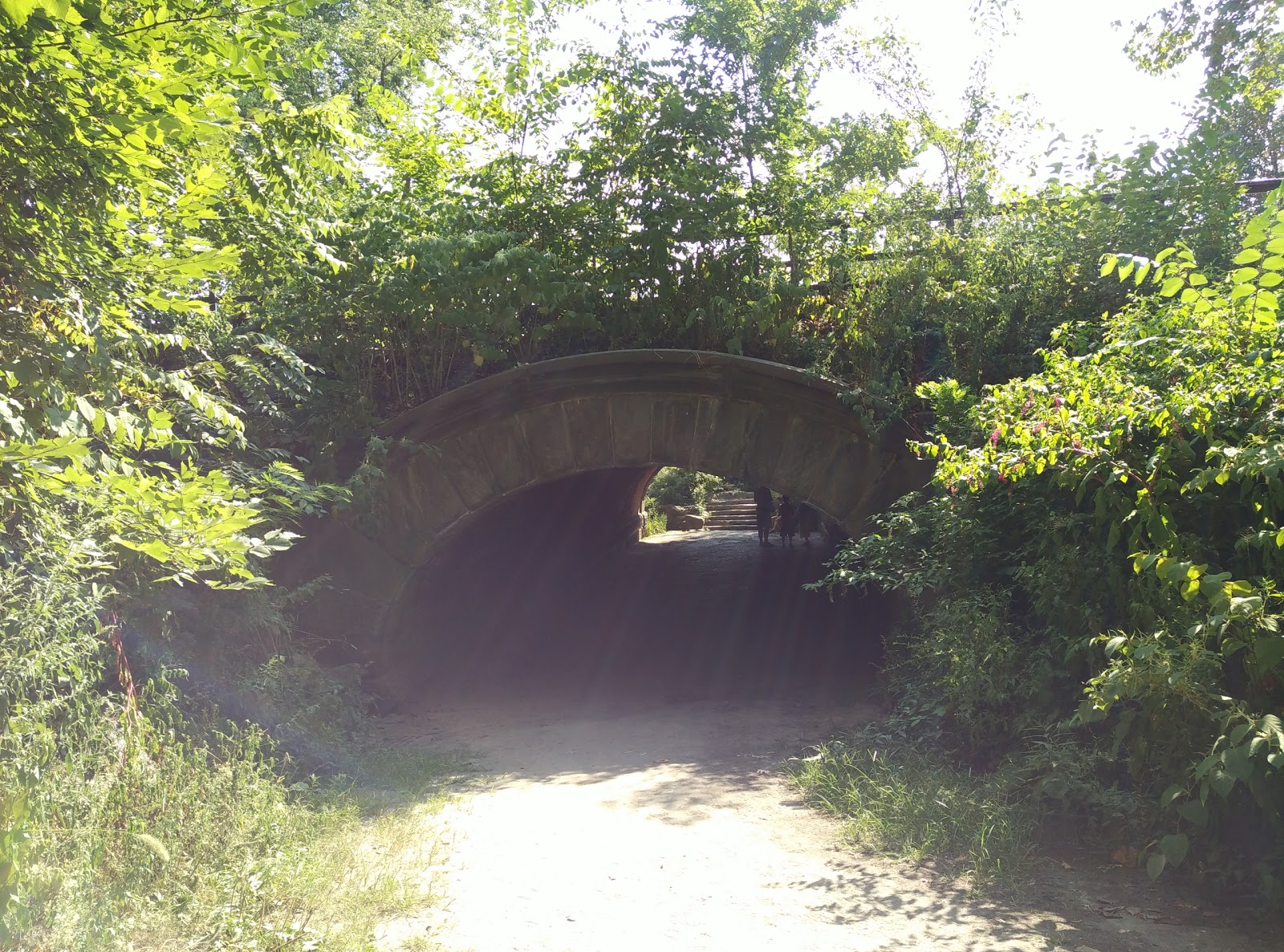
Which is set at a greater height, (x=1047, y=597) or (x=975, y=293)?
(x=975, y=293)

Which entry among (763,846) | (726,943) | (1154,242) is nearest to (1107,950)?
(726,943)

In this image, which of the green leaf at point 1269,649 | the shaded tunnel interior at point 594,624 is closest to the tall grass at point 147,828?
the green leaf at point 1269,649

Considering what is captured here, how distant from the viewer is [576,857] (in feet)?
14.3

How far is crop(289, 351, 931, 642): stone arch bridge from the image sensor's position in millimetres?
7176

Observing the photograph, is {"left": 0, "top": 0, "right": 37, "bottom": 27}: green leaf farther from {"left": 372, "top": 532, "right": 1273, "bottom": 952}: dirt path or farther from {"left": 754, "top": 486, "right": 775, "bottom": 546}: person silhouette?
{"left": 754, "top": 486, "right": 775, "bottom": 546}: person silhouette

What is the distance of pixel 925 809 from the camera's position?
4551mm

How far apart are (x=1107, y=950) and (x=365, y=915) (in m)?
2.56

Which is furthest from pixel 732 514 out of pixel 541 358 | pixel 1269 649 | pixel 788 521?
pixel 1269 649

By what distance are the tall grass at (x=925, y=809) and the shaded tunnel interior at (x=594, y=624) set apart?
2.45 metres

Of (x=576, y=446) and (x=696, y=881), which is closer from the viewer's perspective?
(x=696, y=881)

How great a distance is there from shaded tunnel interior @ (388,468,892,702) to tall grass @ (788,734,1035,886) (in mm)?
2451

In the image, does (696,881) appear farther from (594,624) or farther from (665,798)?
(594,624)

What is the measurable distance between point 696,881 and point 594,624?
7.24 metres

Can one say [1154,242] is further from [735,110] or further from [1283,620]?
[1283,620]
